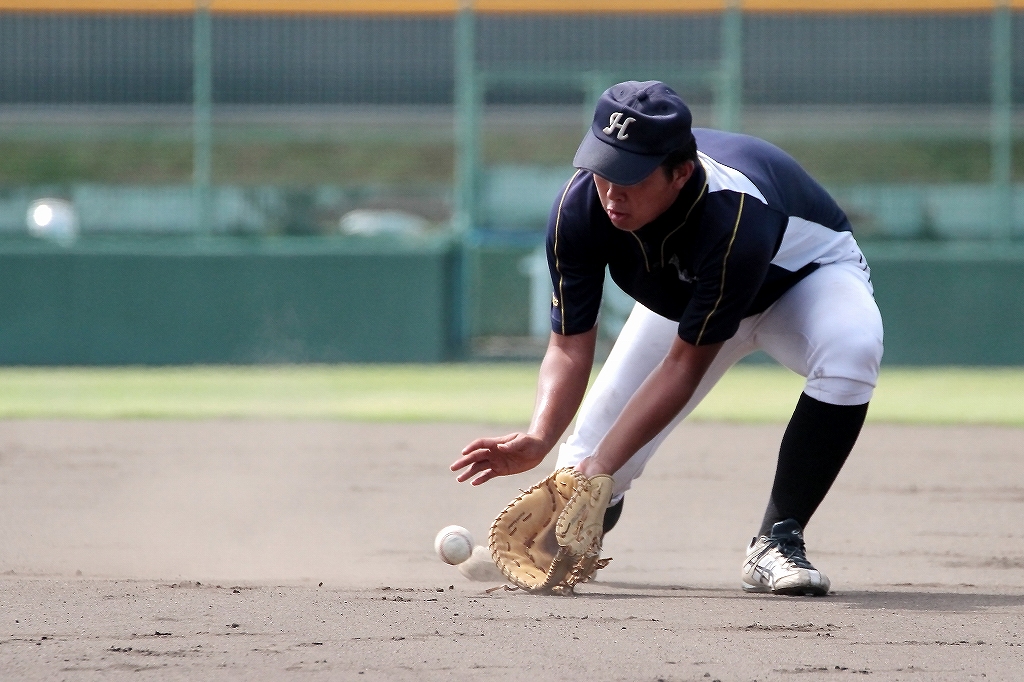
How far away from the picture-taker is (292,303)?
12.2 metres

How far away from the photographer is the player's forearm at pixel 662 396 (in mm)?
3277

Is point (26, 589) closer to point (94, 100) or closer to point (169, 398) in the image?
point (169, 398)

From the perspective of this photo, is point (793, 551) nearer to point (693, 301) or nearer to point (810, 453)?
point (810, 453)

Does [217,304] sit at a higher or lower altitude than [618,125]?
lower

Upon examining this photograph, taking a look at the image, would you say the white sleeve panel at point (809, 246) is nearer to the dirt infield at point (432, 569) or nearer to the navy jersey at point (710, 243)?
the navy jersey at point (710, 243)

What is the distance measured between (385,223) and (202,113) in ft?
8.61

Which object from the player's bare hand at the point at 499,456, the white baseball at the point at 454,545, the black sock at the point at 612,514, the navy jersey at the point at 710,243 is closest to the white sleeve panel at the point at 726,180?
the navy jersey at the point at 710,243

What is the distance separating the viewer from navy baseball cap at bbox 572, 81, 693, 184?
3004 mm

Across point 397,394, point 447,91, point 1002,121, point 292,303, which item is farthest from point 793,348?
point 447,91

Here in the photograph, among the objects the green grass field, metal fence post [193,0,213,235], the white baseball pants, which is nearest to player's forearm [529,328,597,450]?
the white baseball pants

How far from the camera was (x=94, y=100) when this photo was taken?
1328cm

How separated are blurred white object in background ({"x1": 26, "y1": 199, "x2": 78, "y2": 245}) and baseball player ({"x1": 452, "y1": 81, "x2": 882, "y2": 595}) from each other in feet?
34.0

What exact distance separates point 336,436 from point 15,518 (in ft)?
8.85

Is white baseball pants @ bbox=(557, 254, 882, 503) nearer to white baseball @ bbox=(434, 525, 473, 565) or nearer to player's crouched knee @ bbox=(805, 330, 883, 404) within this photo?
player's crouched knee @ bbox=(805, 330, 883, 404)
